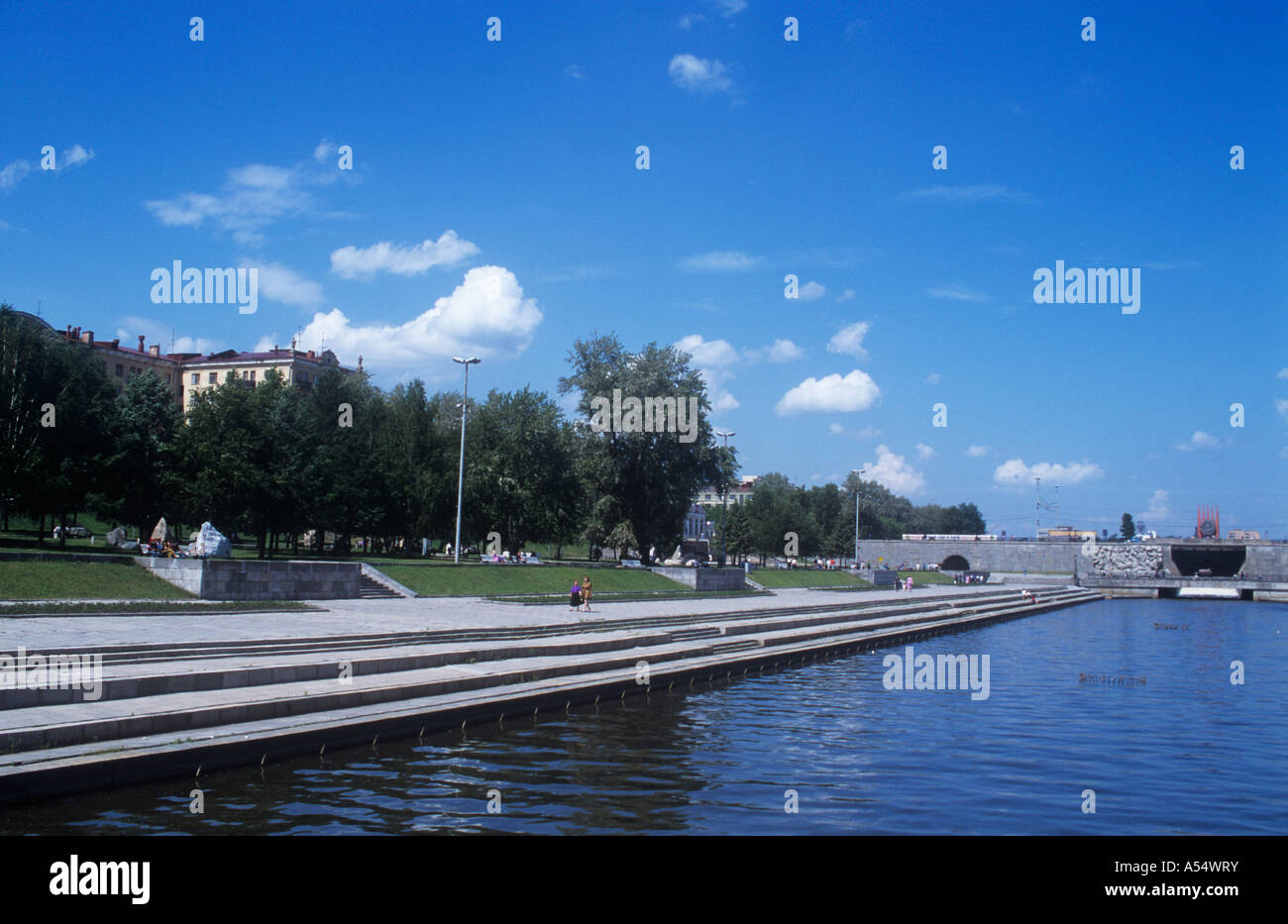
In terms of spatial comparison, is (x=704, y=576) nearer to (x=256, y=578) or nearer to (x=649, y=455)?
(x=649, y=455)

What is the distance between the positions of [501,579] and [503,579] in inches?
5.7

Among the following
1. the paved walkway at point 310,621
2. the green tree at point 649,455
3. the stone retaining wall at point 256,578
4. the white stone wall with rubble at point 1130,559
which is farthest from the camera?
the white stone wall with rubble at point 1130,559

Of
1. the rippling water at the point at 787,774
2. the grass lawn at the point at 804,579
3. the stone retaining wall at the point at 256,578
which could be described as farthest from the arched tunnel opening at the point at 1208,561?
the stone retaining wall at the point at 256,578

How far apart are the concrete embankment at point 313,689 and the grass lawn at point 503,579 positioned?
12679mm

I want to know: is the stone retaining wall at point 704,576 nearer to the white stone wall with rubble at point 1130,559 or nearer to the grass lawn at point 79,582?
the grass lawn at point 79,582

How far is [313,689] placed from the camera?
47.6 ft

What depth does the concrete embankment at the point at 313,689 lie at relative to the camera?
10.7 meters

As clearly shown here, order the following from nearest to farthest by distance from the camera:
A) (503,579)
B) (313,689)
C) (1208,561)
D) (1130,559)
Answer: (313,689), (503,579), (1130,559), (1208,561)

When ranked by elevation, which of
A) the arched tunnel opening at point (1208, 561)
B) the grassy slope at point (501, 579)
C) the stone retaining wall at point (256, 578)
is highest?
the stone retaining wall at point (256, 578)

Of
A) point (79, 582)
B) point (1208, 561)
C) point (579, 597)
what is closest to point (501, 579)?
point (579, 597)

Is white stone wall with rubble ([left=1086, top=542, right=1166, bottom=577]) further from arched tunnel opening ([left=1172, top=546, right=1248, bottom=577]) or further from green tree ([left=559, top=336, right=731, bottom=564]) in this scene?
green tree ([left=559, top=336, right=731, bottom=564])

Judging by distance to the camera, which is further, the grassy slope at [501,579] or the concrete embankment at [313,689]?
the grassy slope at [501,579]

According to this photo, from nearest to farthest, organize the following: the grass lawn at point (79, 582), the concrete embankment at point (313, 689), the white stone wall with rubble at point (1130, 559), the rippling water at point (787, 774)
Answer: the rippling water at point (787, 774)
the concrete embankment at point (313, 689)
the grass lawn at point (79, 582)
the white stone wall with rubble at point (1130, 559)
